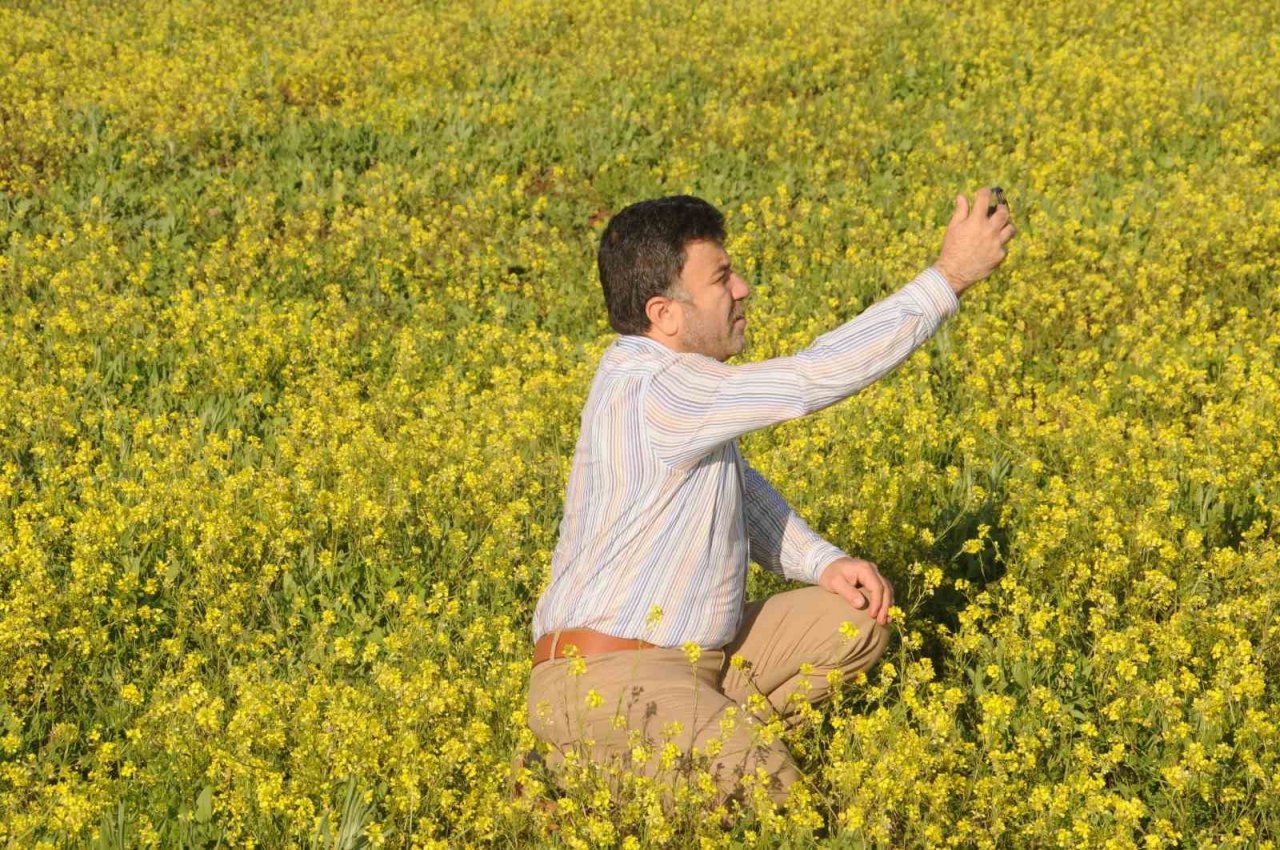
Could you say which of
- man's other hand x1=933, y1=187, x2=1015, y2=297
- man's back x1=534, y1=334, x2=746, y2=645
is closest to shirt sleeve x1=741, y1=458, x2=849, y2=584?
man's back x1=534, y1=334, x2=746, y2=645

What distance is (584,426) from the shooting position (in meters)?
3.97

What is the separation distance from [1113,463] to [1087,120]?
21.3 ft

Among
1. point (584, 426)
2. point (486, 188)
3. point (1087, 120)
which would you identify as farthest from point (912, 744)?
point (1087, 120)

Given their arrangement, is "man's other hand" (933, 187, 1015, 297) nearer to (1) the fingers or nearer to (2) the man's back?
(2) the man's back

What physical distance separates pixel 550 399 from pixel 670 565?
3.49 meters

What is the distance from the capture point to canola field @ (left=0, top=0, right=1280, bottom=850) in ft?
13.3

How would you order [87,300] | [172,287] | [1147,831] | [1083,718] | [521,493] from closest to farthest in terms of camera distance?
[1147,831]
[1083,718]
[521,493]
[87,300]
[172,287]

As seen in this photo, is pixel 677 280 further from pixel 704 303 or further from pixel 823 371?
pixel 823 371

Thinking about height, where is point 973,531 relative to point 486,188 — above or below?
below

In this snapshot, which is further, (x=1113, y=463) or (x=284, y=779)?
(x=1113, y=463)

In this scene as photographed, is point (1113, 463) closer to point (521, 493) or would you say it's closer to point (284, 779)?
point (521, 493)

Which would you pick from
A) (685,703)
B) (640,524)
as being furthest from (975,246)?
(685,703)

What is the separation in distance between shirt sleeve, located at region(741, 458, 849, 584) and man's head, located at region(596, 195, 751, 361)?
54cm

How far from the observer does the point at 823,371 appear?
3.38 meters
